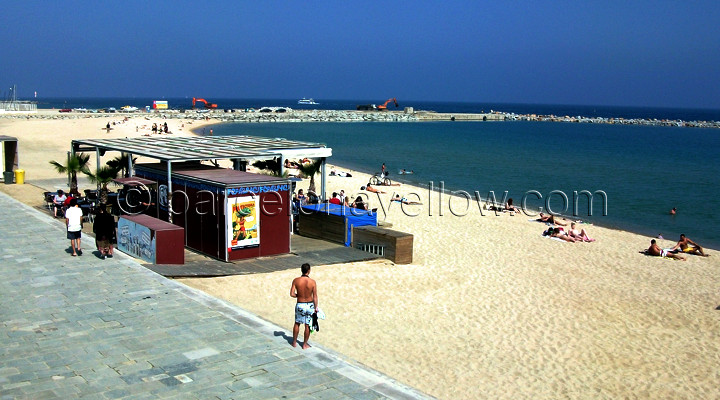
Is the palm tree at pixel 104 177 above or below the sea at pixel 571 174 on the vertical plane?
above

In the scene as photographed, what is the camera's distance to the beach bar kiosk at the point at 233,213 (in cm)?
1398

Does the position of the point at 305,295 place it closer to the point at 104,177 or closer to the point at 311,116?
the point at 104,177

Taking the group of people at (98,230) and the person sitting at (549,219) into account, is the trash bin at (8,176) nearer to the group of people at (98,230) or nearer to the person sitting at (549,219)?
the group of people at (98,230)

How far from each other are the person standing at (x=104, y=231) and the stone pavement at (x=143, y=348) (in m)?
0.75

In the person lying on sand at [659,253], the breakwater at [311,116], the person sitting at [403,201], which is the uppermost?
the breakwater at [311,116]

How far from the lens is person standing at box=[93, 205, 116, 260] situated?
12120 millimetres

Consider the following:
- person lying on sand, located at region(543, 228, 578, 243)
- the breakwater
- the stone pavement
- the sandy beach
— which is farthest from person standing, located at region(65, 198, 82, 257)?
the breakwater

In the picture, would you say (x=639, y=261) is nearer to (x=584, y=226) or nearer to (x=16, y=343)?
(x=584, y=226)

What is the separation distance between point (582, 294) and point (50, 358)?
1053cm

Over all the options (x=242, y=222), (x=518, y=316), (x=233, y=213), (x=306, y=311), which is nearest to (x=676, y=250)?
(x=518, y=316)

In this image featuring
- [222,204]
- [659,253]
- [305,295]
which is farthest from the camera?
[659,253]

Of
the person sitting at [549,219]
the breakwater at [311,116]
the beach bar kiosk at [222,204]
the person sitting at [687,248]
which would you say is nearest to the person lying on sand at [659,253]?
the person sitting at [687,248]

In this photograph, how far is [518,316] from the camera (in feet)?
40.5

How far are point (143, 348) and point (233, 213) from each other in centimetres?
585
